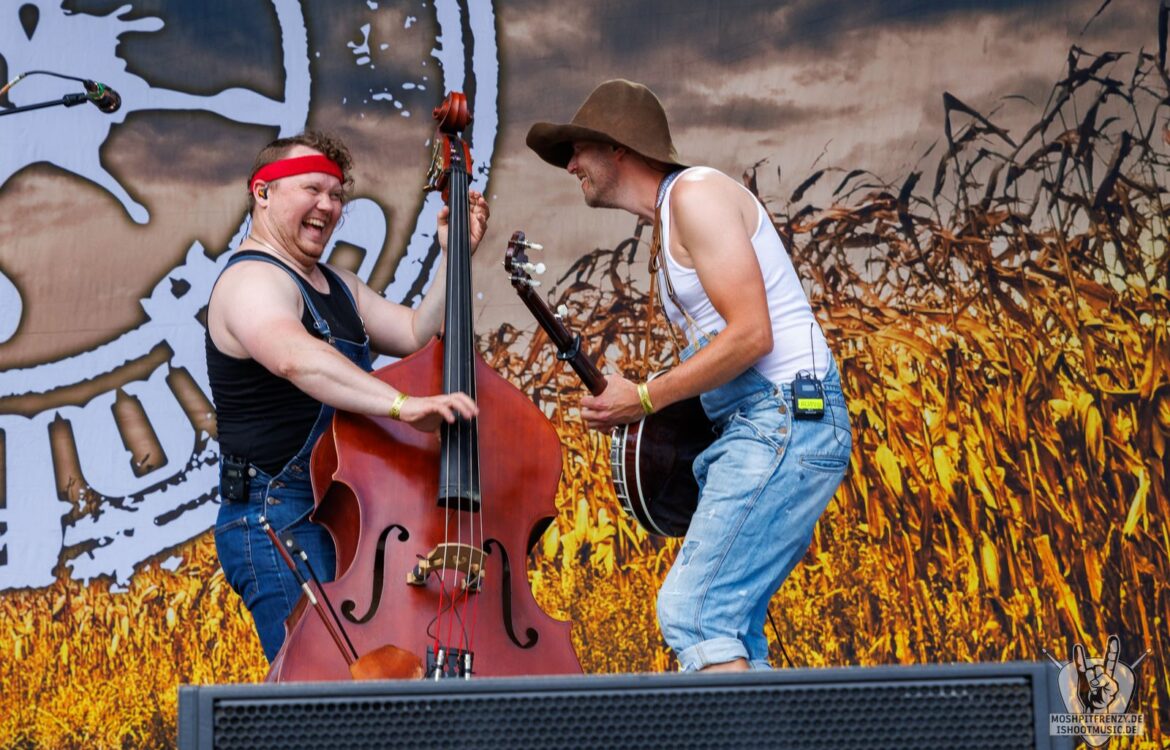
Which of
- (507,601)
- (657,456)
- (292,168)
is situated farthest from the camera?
(292,168)

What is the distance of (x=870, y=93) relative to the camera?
4098 millimetres

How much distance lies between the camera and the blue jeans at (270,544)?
107 inches

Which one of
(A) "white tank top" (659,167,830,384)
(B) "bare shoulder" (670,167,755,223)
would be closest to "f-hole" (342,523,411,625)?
(A) "white tank top" (659,167,830,384)

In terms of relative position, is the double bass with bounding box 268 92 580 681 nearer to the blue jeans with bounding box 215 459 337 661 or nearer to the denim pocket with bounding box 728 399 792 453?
the blue jeans with bounding box 215 459 337 661

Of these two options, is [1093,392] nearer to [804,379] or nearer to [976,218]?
[976,218]

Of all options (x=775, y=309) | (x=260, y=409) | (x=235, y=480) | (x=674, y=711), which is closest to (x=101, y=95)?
(x=260, y=409)

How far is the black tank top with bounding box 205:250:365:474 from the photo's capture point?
2785 millimetres

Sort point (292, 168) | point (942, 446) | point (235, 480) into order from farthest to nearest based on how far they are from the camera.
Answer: point (942, 446) → point (292, 168) → point (235, 480)

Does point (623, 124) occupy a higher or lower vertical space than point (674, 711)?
higher

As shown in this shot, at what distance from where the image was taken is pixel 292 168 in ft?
9.63

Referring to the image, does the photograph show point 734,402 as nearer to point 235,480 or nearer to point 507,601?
point 507,601

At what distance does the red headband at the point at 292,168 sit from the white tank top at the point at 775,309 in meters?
0.80

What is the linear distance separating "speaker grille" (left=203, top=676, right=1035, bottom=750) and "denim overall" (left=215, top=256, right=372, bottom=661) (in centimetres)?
125

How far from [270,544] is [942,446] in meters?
2.11
